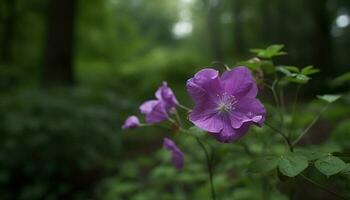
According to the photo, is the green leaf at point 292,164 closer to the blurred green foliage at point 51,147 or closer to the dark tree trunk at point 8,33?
the blurred green foliage at point 51,147

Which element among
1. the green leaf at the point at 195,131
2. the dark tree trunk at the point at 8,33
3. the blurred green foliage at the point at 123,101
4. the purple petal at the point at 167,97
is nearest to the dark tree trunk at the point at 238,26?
the blurred green foliage at the point at 123,101

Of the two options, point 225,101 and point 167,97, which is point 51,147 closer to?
point 167,97

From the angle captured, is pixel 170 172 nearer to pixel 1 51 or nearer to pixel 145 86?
pixel 145 86

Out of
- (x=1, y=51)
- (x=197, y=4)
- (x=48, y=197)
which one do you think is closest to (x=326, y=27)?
(x=1, y=51)

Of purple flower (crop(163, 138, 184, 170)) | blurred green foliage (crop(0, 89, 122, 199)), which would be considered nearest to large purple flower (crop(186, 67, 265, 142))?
purple flower (crop(163, 138, 184, 170))

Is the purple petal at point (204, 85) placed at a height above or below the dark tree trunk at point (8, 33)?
below

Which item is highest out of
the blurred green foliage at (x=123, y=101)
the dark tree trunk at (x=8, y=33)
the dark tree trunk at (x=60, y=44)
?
the dark tree trunk at (x=8, y=33)

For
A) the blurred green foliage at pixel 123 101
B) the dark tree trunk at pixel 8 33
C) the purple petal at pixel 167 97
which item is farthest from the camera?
the dark tree trunk at pixel 8 33
